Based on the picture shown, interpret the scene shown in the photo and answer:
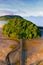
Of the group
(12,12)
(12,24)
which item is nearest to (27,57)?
(12,24)

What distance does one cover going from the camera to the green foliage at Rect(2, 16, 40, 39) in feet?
7.80

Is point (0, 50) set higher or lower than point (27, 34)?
lower

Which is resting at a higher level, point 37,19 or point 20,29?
point 37,19

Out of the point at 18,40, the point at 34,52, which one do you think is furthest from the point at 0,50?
the point at 34,52

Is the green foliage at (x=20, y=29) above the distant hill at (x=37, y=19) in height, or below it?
below

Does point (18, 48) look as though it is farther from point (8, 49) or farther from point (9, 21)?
point (9, 21)

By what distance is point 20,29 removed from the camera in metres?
2.38

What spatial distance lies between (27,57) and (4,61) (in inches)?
10.9

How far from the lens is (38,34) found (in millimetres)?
2398

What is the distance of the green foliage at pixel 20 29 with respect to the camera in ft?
7.80

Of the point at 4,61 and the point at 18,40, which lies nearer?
the point at 4,61

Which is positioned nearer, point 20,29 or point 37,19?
point 20,29

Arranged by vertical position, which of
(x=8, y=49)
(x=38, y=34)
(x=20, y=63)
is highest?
(x=38, y=34)

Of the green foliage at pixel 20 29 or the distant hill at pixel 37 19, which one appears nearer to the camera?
the green foliage at pixel 20 29
